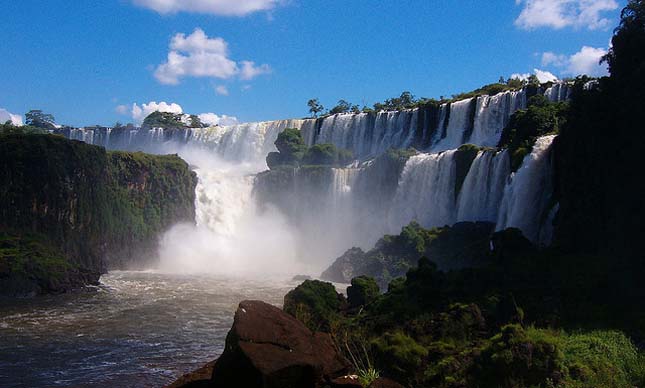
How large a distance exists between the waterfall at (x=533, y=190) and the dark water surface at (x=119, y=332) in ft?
42.0

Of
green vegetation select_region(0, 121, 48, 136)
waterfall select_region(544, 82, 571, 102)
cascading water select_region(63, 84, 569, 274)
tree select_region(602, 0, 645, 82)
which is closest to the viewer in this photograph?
tree select_region(602, 0, 645, 82)

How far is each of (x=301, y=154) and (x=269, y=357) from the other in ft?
174

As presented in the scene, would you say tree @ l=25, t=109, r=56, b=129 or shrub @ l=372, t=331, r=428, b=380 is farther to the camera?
tree @ l=25, t=109, r=56, b=129

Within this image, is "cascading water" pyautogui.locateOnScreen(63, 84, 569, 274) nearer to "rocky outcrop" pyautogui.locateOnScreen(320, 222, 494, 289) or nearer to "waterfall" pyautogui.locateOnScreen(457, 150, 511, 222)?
"waterfall" pyautogui.locateOnScreen(457, 150, 511, 222)

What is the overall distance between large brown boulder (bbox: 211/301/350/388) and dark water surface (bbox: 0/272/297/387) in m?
7.61

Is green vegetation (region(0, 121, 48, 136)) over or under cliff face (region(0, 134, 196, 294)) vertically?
over

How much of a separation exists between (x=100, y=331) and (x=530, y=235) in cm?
1986

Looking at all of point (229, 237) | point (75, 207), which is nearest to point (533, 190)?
point (75, 207)

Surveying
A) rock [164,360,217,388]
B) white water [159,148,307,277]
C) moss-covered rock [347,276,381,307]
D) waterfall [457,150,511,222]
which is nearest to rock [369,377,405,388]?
rock [164,360,217,388]

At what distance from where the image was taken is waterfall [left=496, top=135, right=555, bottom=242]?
28.1 m

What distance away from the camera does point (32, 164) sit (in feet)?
121

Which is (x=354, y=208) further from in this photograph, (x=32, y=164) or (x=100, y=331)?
(x=100, y=331)

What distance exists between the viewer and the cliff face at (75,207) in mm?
34500

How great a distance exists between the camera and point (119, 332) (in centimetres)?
2300
